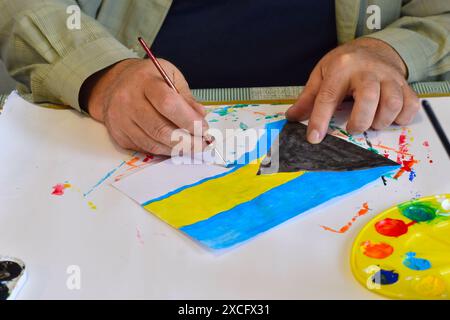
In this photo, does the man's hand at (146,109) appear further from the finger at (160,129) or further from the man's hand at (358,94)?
the man's hand at (358,94)

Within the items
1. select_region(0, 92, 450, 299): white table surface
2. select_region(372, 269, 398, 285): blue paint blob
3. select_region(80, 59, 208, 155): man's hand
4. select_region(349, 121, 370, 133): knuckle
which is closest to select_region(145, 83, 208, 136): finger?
select_region(80, 59, 208, 155): man's hand

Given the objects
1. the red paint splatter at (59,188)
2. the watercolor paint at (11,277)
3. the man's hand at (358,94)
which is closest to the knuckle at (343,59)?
the man's hand at (358,94)

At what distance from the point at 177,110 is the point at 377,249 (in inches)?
13.2

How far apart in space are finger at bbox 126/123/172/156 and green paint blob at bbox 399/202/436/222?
0.34 metres

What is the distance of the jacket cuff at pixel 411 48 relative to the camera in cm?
99

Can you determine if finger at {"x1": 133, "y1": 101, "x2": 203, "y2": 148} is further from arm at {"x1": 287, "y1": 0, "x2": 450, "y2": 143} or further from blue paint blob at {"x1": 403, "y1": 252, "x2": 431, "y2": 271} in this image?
blue paint blob at {"x1": 403, "y1": 252, "x2": 431, "y2": 271}

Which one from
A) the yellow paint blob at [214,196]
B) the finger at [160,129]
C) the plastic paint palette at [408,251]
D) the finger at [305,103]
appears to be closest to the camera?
the plastic paint palette at [408,251]

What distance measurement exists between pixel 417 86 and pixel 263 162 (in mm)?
377

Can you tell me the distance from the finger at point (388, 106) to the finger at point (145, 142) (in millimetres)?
326

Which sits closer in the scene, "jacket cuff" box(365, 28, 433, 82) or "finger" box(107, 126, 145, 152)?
"finger" box(107, 126, 145, 152)

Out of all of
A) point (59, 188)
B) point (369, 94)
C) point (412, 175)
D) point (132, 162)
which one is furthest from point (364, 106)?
point (59, 188)

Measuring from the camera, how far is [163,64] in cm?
89

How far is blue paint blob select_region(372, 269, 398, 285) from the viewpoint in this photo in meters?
0.58

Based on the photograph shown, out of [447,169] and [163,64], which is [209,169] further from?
[447,169]
